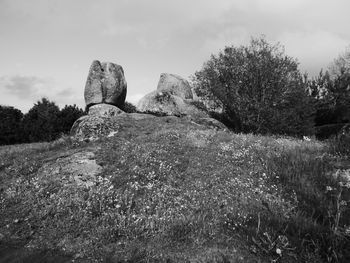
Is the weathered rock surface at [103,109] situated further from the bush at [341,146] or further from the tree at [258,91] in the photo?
the bush at [341,146]

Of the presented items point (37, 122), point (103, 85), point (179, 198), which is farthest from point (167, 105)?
point (37, 122)

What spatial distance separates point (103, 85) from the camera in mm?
25250

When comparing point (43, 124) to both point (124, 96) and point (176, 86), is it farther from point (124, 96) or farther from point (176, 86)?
point (176, 86)

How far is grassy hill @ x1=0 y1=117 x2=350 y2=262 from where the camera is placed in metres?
6.00

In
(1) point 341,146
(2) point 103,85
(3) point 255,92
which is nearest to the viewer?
(1) point 341,146

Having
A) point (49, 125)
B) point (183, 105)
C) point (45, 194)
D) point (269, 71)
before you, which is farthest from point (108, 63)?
point (45, 194)

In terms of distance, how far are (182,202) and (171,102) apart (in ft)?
49.9

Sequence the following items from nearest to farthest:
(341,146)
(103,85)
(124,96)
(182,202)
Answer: (182,202)
(341,146)
(103,85)
(124,96)

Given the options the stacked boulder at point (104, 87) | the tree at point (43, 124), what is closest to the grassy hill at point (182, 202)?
the stacked boulder at point (104, 87)

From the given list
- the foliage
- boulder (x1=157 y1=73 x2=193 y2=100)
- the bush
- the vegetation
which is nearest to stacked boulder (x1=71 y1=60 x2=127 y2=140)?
boulder (x1=157 y1=73 x2=193 y2=100)

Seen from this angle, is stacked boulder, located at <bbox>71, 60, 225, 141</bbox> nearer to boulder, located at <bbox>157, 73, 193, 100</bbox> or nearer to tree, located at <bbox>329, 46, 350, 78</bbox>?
boulder, located at <bbox>157, 73, 193, 100</bbox>

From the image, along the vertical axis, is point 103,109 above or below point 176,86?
below

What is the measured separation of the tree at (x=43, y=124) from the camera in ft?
102

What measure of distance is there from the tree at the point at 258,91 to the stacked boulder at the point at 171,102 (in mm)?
1913
